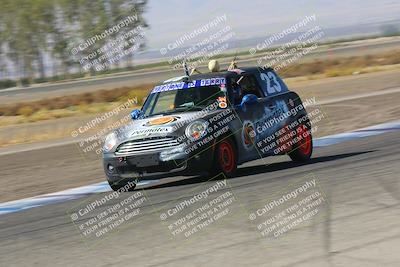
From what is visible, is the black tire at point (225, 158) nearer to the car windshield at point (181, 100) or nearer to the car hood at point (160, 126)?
the car hood at point (160, 126)

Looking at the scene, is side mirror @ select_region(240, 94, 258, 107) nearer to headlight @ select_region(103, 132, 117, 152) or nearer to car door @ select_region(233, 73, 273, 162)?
car door @ select_region(233, 73, 273, 162)

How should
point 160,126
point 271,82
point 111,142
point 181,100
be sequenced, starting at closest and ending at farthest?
point 160,126 < point 111,142 < point 181,100 < point 271,82

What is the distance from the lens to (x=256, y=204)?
8.81 meters

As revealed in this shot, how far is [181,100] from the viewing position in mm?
11578

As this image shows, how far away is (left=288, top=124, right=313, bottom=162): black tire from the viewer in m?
12.5

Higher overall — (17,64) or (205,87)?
(205,87)

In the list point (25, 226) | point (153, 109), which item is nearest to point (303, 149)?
point (153, 109)

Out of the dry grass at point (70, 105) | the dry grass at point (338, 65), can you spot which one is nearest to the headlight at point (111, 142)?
the dry grass at point (70, 105)

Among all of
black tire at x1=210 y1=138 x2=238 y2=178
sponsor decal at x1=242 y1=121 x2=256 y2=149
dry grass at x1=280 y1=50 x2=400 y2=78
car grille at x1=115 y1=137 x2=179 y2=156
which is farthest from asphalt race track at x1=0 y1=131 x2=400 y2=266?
dry grass at x1=280 y1=50 x2=400 y2=78

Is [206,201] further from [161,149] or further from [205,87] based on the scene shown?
[205,87]

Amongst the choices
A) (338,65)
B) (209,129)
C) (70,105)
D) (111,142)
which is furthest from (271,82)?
(338,65)

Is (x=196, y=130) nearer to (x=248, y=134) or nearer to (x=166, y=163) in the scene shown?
(x=166, y=163)

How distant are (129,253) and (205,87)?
16.2 feet

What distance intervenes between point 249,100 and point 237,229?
13.3 ft
